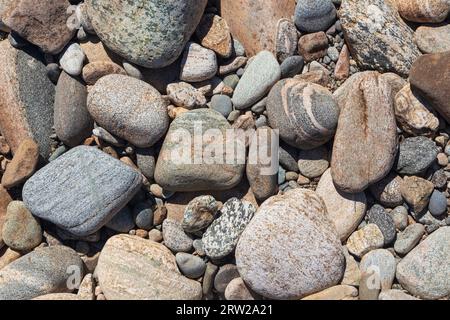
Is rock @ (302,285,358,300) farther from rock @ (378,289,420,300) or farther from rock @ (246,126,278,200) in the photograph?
rock @ (246,126,278,200)

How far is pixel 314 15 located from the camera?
3.19m

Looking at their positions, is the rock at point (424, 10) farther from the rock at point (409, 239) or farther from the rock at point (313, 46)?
the rock at point (409, 239)

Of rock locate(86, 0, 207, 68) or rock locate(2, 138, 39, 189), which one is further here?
rock locate(2, 138, 39, 189)

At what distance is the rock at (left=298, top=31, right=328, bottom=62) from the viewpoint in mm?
3211

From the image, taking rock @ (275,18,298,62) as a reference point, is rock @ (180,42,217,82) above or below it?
below

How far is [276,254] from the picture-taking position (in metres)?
3.00

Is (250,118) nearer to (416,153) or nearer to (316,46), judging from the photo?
(316,46)

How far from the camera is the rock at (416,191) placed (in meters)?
3.07

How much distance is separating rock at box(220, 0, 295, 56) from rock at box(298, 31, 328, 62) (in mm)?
180

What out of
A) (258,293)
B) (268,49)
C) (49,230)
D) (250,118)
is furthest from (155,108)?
(258,293)

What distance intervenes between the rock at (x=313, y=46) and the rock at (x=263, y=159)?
542 millimetres

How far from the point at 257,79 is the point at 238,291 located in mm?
1289

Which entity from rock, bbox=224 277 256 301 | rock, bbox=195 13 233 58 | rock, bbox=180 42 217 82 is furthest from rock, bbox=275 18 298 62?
rock, bbox=224 277 256 301

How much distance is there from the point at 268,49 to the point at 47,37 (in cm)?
137
